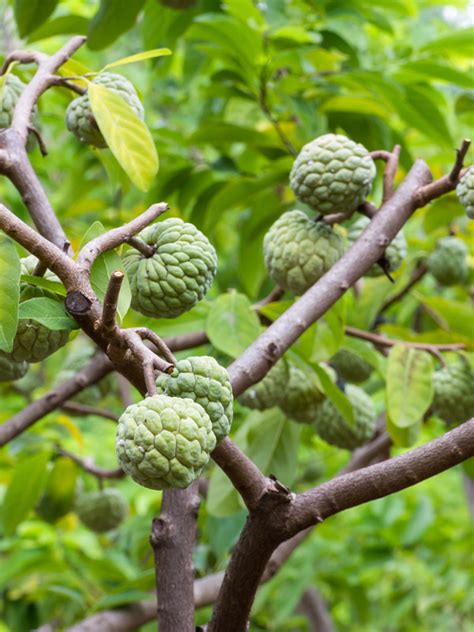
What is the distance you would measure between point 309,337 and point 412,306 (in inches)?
78.4

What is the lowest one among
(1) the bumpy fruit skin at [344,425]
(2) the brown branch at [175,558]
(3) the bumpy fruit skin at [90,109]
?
(1) the bumpy fruit skin at [344,425]

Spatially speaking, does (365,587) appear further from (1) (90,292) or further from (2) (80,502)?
(1) (90,292)

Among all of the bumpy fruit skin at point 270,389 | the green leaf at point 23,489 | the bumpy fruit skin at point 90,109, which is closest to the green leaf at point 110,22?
the bumpy fruit skin at point 90,109

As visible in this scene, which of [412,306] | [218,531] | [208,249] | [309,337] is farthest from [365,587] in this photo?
[208,249]

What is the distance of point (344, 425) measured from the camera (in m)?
2.68

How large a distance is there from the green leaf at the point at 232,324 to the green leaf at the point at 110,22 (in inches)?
32.0

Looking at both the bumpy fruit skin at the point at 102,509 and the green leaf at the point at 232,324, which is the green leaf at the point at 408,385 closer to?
the green leaf at the point at 232,324

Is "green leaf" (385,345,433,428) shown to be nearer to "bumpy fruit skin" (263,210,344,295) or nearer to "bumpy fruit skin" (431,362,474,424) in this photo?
→ "bumpy fruit skin" (431,362,474,424)

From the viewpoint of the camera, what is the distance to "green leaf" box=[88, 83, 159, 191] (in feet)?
5.65

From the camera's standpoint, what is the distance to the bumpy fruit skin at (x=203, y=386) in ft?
4.17

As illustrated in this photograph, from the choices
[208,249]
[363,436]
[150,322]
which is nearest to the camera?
[208,249]

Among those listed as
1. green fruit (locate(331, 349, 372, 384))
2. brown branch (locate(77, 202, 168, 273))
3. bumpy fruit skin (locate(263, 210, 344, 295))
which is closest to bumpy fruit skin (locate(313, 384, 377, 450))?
green fruit (locate(331, 349, 372, 384))

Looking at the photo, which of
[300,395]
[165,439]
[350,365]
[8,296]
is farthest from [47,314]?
[350,365]

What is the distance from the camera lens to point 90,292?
1279 mm
